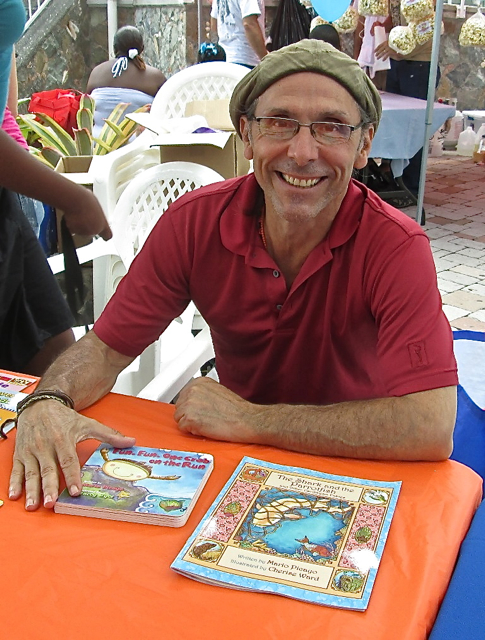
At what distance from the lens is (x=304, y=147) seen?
1.53 meters

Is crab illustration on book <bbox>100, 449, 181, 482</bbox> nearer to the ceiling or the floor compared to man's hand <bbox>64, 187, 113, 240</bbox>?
nearer to the floor

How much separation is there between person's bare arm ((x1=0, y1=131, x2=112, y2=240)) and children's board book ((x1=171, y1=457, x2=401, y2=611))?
33.0 inches

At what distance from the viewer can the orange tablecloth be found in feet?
2.72

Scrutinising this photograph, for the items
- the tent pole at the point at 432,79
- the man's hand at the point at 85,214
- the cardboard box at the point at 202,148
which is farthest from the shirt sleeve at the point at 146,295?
the tent pole at the point at 432,79

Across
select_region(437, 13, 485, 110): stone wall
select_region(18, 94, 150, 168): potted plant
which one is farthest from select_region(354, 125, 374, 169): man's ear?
select_region(437, 13, 485, 110): stone wall

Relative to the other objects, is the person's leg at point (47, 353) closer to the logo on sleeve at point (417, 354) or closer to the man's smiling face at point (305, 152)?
the man's smiling face at point (305, 152)

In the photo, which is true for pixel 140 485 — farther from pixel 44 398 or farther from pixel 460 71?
pixel 460 71

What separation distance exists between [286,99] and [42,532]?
3.48 ft

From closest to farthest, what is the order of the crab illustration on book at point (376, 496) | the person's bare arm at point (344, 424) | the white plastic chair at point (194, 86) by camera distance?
the crab illustration on book at point (376, 496), the person's bare arm at point (344, 424), the white plastic chair at point (194, 86)

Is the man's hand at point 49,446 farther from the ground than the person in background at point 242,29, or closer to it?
closer to it

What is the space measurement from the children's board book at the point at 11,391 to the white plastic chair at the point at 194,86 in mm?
2934

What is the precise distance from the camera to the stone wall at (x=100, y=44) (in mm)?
8805

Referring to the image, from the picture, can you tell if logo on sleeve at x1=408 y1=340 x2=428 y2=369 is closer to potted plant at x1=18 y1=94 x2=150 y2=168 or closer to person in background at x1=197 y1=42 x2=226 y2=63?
potted plant at x1=18 y1=94 x2=150 y2=168

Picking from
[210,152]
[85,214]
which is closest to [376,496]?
[85,214]
